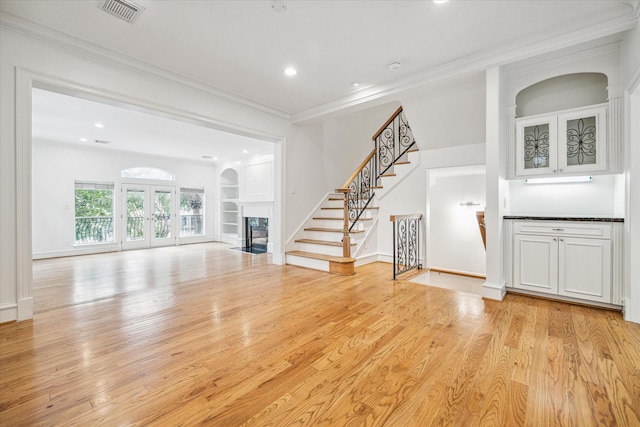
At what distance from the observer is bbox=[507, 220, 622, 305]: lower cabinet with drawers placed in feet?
9.40

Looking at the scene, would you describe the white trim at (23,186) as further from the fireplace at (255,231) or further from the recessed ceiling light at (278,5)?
the fireplace at (255,231)

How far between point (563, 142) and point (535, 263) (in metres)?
1.40

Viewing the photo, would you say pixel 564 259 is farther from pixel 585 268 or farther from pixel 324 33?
pixel 324 33

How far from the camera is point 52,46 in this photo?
2.79 m

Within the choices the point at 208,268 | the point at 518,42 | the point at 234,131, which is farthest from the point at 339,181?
the point at 518,42

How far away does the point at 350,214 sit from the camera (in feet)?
18.3

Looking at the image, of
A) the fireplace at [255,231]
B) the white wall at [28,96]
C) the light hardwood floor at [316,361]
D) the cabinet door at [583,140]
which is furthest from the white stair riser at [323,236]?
the cabinet door at [583,140]

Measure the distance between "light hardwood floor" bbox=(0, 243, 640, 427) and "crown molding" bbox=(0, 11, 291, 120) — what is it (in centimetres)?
270

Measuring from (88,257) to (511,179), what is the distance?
8.34 meters

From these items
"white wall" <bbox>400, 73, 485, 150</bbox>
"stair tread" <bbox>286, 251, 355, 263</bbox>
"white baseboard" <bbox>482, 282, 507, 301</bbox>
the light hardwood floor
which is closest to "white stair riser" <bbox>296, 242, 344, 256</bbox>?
"stair tread" <bbox>286, 251, 355, 263</bbox>

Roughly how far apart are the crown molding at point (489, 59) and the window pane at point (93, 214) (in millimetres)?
6590

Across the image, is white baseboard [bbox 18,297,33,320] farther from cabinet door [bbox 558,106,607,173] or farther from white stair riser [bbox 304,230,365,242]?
cabinet door [bbox 558,106,607,173]

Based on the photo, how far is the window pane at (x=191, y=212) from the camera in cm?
888

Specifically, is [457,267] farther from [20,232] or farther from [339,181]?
[20,232]
